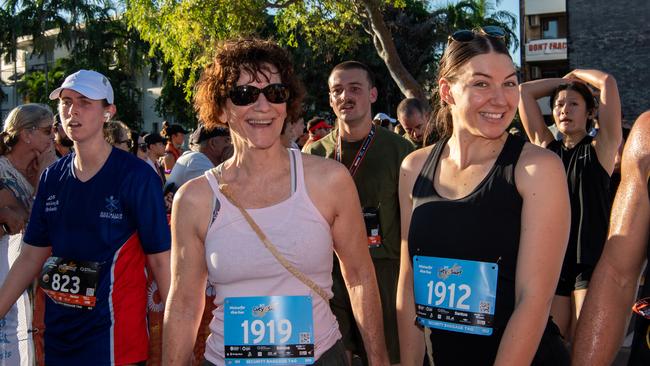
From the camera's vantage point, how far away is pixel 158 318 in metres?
4.53

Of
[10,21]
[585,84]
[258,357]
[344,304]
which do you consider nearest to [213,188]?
[258,357]

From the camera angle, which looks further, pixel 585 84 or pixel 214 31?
pixel 214 31

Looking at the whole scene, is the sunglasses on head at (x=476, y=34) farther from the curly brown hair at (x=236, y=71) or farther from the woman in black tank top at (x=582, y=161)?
the woman in black tank top at (x=582, y=161)

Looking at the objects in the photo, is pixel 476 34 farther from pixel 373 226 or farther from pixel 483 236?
pixel 373 226

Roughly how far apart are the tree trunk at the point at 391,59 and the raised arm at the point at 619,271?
1557 cm

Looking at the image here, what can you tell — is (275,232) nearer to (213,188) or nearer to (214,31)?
(213,188)

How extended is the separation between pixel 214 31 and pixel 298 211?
55.6ft

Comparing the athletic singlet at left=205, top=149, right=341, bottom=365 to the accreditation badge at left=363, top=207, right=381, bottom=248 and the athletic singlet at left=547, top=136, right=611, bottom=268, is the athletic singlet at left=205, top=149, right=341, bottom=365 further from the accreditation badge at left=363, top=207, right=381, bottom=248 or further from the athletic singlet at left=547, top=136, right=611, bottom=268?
the athletic singlet at left=547, top=136, right=611, bottom=268

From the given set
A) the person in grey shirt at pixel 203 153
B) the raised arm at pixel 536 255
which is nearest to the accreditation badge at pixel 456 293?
the raised arm at pixel 536 255

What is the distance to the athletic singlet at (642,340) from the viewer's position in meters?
2.33

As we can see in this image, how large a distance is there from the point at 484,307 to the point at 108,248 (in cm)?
205

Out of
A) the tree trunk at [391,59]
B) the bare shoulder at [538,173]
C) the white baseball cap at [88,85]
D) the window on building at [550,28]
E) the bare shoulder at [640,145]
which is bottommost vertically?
the bare shoulder at [538,173]

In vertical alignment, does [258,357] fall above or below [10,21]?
below

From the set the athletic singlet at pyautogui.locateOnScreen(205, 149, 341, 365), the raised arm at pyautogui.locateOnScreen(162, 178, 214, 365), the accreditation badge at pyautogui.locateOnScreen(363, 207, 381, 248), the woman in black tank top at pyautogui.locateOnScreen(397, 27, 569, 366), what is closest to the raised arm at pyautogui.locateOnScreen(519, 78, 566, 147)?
the accreditation badge at pyautogui.locateOnScreen(363, 207, 381, 248)
